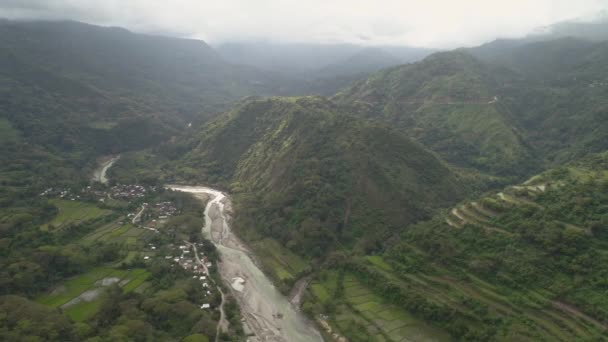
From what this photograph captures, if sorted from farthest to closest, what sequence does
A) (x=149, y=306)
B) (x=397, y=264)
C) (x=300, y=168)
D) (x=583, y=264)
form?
(x=300, y=168) < (x=397, y=264) < (x=149, y=306) < (x=583, y=264)

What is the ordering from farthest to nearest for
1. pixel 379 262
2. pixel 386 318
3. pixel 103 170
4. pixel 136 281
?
1. pixel 103 170
2. pixel 379 262
3. pixel 136 281
4. pixel 386 318

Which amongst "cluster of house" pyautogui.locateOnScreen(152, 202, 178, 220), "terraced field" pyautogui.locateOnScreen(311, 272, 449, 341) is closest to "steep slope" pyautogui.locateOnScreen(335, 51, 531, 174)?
"terraced field" pyautogui.locateOnScreen(311, 272, 449, 341)

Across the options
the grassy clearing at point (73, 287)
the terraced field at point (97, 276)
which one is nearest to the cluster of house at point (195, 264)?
the terraced field at point (97, 276)

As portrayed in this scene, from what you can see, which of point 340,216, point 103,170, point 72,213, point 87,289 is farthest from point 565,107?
point 103,170

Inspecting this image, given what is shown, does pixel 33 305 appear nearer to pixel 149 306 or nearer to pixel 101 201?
pixel 149 306

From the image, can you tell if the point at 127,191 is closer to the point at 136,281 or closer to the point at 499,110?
the point at 136,281

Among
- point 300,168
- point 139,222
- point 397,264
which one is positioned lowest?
point 139,222

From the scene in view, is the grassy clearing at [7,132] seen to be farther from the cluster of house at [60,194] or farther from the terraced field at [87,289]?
the terraced field at [87,289]

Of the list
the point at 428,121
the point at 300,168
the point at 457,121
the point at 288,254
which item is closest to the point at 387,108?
the point at 428,121
